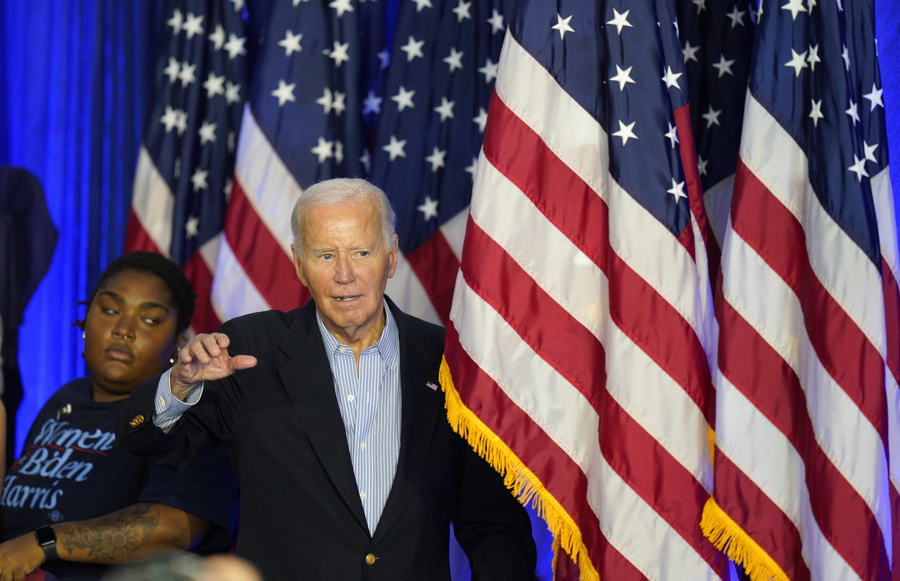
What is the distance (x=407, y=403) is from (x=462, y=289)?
1.40 ft

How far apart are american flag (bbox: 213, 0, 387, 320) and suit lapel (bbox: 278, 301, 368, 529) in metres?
1.21

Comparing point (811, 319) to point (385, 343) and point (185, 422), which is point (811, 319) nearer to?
point (385, 343)

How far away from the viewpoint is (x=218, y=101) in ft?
12.9

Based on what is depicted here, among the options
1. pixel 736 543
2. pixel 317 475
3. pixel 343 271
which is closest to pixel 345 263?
pixel 343 271

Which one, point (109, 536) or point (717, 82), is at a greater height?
point (717, 82)

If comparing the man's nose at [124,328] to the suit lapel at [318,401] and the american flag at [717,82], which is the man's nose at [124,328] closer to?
the suit lapel at [318,401]

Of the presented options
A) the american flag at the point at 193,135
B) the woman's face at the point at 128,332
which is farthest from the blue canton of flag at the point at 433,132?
the woman's face at the point at 128,332

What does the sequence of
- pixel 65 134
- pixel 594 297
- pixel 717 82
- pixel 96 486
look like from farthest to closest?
pixel 65 134, pixel 717 82, pixel 96 486, pixel 594 297

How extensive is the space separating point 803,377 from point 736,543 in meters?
0.50

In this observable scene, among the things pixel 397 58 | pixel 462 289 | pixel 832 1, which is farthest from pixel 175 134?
pixel 832 1

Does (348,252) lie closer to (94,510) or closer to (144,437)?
(144,437)

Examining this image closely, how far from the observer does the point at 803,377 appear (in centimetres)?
272

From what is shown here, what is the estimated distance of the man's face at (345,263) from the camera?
2436 mm

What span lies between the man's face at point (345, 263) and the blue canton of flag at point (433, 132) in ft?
4.21
